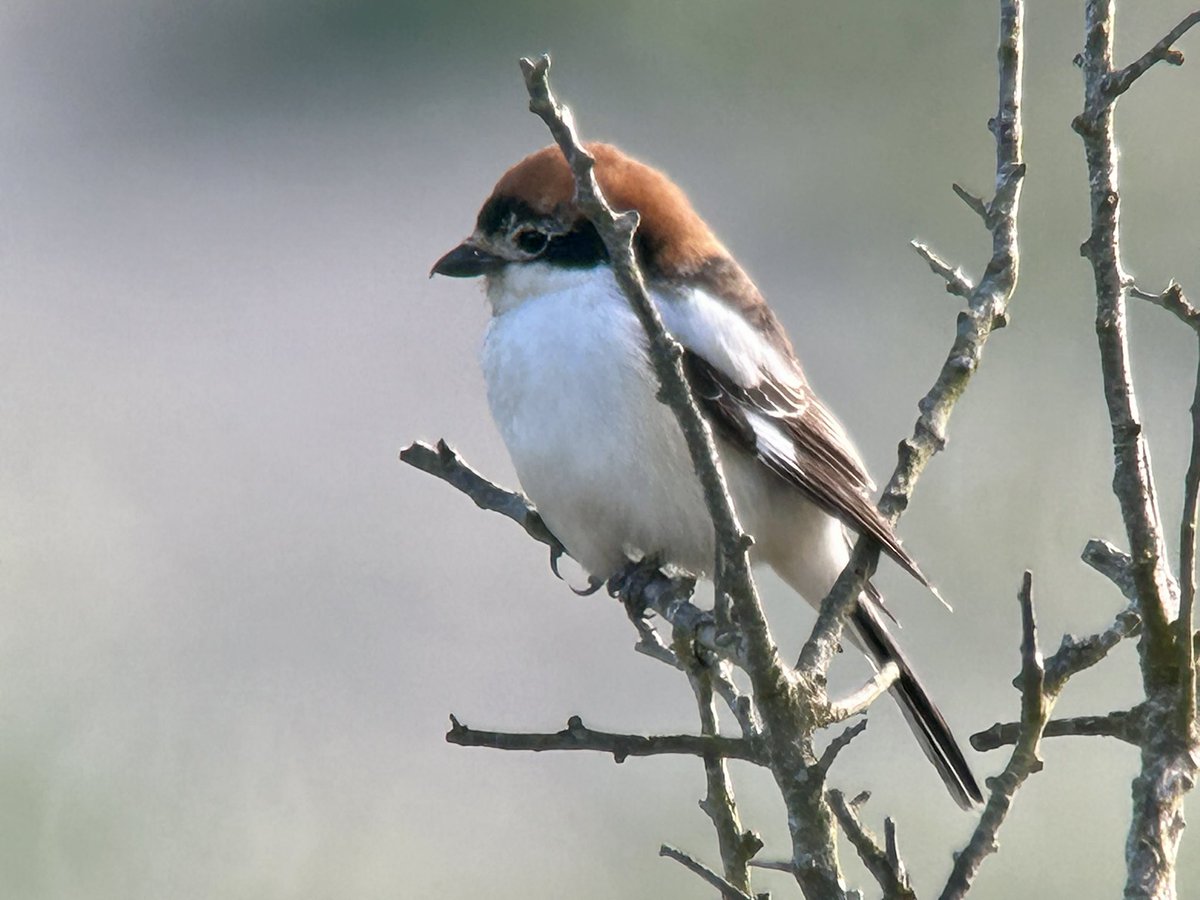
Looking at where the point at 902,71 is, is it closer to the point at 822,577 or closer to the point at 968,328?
the point at 822,577

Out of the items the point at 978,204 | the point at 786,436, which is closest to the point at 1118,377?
the point at 978,204

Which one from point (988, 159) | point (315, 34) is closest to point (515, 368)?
point (988, 159)

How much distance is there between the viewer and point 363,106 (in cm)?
873

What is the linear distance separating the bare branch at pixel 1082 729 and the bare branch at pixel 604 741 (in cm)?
23

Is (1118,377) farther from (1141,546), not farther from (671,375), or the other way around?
(671,375)

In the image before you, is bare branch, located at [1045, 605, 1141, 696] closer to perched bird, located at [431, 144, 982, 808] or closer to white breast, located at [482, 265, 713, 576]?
perched bird, located at [431, 144, 982, 808]

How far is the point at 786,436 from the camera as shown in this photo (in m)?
2.64

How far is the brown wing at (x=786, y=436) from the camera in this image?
8.27 feet

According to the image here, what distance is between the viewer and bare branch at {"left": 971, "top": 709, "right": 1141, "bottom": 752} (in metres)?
1.41

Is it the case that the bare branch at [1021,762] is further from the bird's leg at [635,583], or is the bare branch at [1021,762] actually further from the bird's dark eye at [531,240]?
the bird's dark eye at [531,240]

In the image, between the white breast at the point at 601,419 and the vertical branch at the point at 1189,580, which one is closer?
the vertical branch at the point at 1189,580

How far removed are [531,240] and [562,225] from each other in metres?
0.06

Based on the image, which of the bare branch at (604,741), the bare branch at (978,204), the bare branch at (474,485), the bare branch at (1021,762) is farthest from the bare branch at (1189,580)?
the bare branch at (474,485)

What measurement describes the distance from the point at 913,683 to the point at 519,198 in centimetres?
98
